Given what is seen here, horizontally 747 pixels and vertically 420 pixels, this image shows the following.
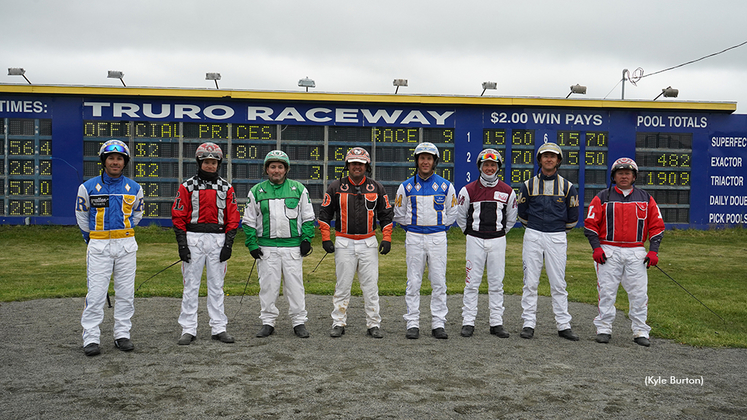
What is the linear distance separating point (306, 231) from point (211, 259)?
3.58ft

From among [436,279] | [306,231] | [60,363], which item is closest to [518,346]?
[436,279]

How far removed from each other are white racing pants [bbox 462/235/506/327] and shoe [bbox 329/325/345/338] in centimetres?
143

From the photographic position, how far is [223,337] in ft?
19.1

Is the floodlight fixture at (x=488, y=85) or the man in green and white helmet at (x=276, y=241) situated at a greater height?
the floodlight fixture at (x=488, y=85)

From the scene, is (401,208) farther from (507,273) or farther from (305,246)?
(507,273)

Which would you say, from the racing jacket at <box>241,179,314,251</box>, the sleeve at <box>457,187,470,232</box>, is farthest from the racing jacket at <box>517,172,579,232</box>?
the racing jacket at <box>241,179,314,251</box>

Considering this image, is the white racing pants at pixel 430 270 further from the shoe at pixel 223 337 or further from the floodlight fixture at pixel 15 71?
the floodlight fixture at pixel 15 71

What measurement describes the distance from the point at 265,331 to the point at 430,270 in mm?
2006

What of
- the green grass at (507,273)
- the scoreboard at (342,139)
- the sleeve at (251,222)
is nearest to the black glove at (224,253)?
the sleeve at (251,222)

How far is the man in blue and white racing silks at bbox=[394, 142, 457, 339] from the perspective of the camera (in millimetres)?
6281

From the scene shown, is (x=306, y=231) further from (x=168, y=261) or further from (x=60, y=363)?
(x=168, y=261)

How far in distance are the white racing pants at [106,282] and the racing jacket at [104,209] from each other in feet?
0.33

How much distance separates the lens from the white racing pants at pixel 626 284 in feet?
19.9

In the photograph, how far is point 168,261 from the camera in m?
13.1
